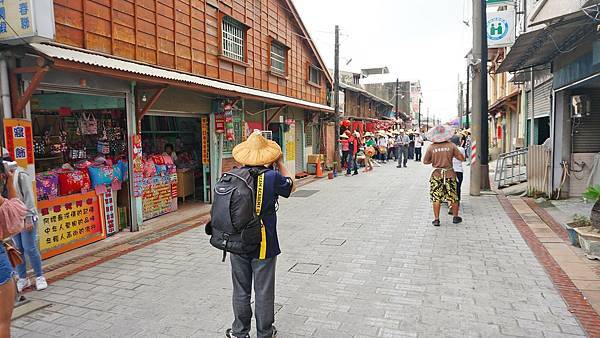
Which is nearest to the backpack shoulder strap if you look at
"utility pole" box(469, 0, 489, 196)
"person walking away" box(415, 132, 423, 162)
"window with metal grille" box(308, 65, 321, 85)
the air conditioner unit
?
the air conditioner unit

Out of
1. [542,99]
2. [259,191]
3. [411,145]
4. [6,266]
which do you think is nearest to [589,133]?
[542,99]

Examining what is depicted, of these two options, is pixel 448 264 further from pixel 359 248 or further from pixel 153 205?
pixel 153 205

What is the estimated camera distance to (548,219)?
8211 mm

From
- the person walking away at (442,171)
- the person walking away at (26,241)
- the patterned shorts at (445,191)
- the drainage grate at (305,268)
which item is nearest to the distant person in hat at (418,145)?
the person walking away at (442,171)

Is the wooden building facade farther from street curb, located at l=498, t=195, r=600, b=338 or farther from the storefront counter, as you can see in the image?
street curb, located at l=498, t=195, r=600, b=338

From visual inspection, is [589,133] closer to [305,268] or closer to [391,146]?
[305,268]

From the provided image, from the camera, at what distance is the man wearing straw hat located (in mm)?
3479

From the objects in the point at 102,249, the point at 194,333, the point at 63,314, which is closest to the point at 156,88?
the point at 102,249

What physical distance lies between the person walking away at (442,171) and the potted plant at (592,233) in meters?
2.18

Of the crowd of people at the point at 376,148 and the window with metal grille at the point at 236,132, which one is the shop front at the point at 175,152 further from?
the crowd of people at the point at 376,148

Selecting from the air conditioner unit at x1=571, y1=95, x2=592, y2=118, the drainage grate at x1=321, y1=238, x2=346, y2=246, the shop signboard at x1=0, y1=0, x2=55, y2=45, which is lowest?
the drainage grate at x1=321, y1=238, x2=346, y2=246

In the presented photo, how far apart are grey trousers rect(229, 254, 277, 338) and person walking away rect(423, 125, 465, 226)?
520 cm

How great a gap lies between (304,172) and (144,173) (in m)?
9.85

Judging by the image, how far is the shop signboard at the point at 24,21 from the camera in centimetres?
503
